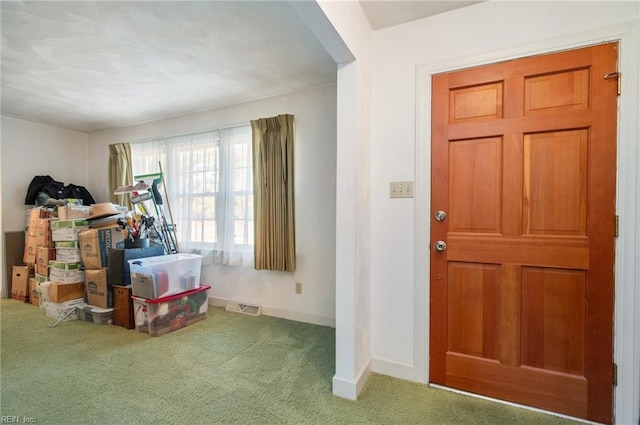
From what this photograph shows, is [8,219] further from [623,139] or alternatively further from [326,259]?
[623,139]

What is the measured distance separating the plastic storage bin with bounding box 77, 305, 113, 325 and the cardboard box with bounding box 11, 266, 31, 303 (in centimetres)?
134

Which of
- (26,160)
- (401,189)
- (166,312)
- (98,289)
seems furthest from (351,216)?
(26,160)

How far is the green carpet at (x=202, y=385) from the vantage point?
1442 mm

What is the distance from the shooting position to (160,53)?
6.91 feet

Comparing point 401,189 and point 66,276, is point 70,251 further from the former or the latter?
point 401,189

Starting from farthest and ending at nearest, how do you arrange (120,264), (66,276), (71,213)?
(71,213) < (66,276) < (120,264)

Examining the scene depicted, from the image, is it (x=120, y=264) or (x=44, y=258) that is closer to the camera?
(x=120, y=264)

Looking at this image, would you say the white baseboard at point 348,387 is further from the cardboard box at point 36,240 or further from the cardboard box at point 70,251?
the cardboard box at point 36,240

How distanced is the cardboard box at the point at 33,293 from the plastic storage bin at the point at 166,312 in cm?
178

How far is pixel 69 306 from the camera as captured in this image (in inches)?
111

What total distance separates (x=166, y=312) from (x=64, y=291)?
1318mm

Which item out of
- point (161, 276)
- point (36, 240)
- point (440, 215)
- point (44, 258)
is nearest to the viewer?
point (440, 215)

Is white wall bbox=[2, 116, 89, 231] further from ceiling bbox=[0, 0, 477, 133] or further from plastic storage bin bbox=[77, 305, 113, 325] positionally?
plastic storage bin bbox=[77, 305, 113, 325]

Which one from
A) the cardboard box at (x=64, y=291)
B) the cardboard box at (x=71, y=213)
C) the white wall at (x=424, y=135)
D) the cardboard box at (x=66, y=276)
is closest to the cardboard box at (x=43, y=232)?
the cardboard box at (x=71, y=213)
